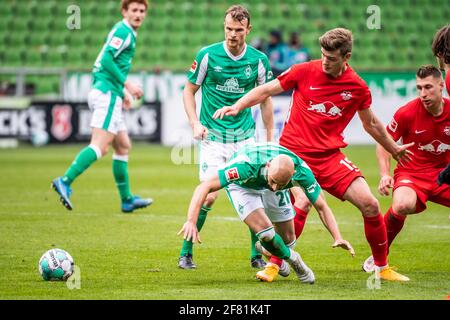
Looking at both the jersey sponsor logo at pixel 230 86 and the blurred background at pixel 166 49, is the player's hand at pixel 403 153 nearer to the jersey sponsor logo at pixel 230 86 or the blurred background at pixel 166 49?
the jersey sponsor logo at pixel 230 86

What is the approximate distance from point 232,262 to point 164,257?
650mm

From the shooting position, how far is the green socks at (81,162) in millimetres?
10586

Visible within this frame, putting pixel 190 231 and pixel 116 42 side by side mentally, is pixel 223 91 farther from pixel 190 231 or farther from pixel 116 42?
pixel 116 42

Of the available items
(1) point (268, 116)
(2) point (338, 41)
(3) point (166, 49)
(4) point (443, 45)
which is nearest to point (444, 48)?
(4) point (443, 45)

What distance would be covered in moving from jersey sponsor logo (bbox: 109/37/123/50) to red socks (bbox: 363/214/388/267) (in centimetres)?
490

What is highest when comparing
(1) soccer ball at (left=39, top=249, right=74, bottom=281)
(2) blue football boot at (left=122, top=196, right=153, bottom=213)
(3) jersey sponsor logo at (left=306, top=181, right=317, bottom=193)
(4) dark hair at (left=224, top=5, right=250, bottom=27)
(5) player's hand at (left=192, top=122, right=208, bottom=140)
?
(4) dark hair at (left=224, top=5, right=250, bottom=27)

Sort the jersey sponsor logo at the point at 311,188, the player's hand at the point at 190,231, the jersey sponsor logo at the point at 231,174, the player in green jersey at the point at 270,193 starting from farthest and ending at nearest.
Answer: the jersey sponsor logo at the point at 311,188, the jersey sponsor logo at the point at 231,174, the player in green jersey at the point at 270,193, the player's hand at the point at 190,231

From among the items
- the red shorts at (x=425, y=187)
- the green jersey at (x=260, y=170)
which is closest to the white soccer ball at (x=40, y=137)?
the red shorts at (x=425, y=187)

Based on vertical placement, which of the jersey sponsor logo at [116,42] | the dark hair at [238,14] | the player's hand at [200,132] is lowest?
the player's hand at [200,132]

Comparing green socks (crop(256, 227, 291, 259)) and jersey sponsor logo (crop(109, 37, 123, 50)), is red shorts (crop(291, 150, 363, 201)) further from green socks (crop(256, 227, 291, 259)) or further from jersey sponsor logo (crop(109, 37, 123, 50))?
jersey sponsor logo (crop(109, 37, 123, 50))

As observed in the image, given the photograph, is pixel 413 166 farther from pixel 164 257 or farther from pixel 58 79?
pixel 58 79

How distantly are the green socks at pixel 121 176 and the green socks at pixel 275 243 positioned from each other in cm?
457

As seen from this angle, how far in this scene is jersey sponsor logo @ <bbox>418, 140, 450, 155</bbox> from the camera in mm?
7945

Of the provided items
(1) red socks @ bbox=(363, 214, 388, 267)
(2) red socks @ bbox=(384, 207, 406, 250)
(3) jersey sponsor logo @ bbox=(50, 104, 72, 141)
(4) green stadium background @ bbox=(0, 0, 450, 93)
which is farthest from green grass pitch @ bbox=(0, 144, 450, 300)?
(4) green stadium background @ bbox=(0, 0, 450, 93)
